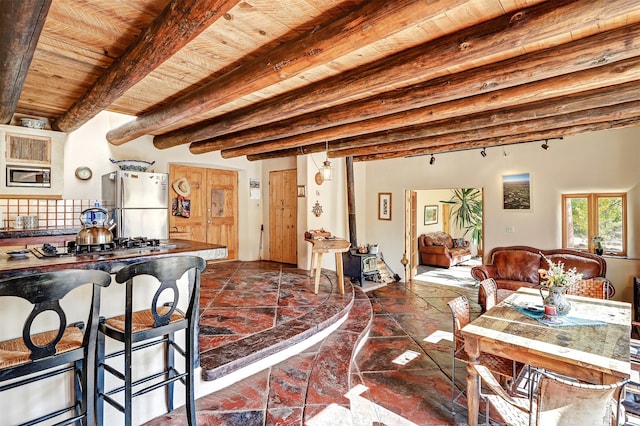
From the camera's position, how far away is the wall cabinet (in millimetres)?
3830

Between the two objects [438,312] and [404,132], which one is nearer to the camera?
[404,132]

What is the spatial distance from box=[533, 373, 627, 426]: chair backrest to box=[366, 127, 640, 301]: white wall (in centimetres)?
463

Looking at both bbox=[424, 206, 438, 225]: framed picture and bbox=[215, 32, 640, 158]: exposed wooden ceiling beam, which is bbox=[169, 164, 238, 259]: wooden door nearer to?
bbox=[215, 32, 640, 158]: exposed wooden ceiling beam

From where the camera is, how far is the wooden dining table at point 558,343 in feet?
6.37

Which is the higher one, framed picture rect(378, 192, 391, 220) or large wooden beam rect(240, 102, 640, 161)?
large wooden beam rect(240, 102, 640, 161)

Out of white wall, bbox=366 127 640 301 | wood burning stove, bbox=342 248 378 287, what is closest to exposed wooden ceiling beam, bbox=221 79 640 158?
white wall, bbox=366 127 640 301

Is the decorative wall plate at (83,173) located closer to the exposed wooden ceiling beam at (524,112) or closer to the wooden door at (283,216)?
the exposed wooden ceiling beam at (524,112)

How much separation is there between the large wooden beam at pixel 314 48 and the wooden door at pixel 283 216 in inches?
148

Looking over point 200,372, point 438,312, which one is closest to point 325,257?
point 438,312

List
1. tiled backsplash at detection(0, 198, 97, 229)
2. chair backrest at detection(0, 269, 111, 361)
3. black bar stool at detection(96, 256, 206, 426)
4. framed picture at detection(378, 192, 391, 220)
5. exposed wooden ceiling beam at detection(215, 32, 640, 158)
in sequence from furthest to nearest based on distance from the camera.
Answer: framed picture at detection(378, 192, 391, 220)
tiled backsplash at detection(0, 198, 97, 229)
exposed wooden ceiling beam at detection(215, 32, 640, 158)
black bar stool at detection(96, 256, 206, 426)
chair backrest at detection(0, 269, 111, 361)

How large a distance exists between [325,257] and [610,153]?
16.7 ft

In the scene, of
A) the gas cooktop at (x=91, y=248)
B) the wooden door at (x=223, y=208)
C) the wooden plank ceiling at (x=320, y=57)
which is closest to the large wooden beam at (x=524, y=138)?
the wooden plank ceiling at (x=320, y=57)

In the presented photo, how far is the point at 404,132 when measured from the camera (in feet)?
14.8

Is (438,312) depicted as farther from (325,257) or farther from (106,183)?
(106,183)
